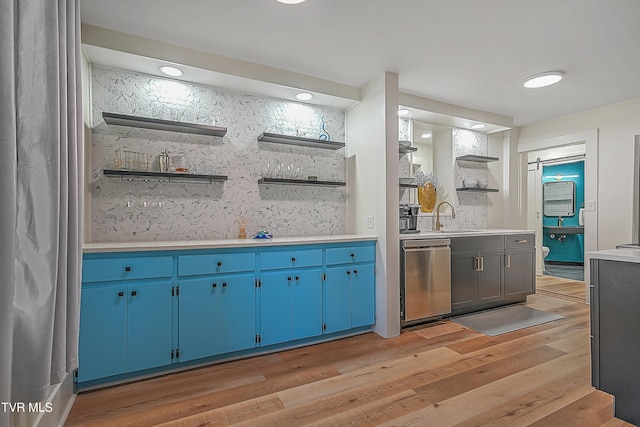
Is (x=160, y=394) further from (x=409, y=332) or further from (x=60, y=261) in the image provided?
(x=409, y=332)

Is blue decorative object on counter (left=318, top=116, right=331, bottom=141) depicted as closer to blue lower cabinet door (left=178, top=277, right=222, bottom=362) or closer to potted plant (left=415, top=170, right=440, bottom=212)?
potted plant (left=415, top=170, right=440, bottom=212)

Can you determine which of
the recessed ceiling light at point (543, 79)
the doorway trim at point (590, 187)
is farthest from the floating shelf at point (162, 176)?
the doorway trim at point (590, 187)

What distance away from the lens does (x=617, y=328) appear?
179cm

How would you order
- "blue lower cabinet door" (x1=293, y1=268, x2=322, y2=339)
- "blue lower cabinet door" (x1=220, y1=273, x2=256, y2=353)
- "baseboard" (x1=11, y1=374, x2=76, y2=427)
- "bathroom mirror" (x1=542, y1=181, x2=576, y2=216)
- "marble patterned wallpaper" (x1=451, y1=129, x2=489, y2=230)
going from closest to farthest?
"baseboard" (x1=11, y1=374, x2=76, y2=427)
"blue lower cabinet door" (x1=220, y1=273, x2=256, y2=353)
"blue lower cabinet door" (x1=293, y1=268, x2=322, y2=339)
"marble patterned wallpaper" (x1=451, y1=129, x2=489, y2=230)
"bathroom mirror" (x1=542, y1=181, x2=576, y2=216)

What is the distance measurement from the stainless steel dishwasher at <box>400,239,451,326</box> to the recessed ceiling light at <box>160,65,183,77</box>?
2.54 meters

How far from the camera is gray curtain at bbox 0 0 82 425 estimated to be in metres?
0.84

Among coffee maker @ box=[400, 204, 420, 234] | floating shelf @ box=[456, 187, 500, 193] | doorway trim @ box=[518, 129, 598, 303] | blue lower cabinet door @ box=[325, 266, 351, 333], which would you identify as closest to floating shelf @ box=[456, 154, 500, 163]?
floating shelf @ box=[456, 187, 500, 193]

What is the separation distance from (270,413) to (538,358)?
83.3 inches

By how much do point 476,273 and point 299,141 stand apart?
97.4 inches

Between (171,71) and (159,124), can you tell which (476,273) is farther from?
(171,71)

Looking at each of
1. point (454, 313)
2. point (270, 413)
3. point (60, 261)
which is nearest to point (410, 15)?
point (60, 261)

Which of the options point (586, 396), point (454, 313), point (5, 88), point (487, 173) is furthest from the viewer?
point (487, 173)

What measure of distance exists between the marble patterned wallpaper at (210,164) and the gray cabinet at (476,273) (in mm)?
1329

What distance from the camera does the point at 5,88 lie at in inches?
32.8
